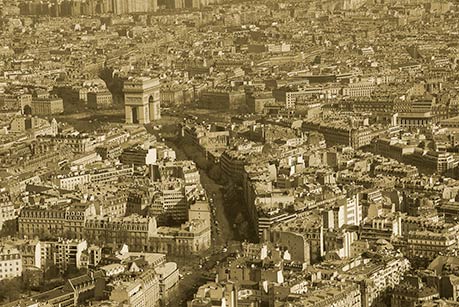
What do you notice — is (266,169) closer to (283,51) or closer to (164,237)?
(164,237)

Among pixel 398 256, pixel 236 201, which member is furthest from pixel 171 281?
pixel 236 201

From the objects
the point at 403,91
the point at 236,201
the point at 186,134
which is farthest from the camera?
the point at 403,91

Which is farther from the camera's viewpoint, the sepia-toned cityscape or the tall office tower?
the tall office tower

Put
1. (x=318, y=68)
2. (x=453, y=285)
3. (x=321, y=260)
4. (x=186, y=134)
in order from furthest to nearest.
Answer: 1. (x=318, y=68)
2. (x=186, y=134)
3. (x=321, y=260)
4. (x=453, y=285)

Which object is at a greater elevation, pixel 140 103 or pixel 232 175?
pixel 140 103

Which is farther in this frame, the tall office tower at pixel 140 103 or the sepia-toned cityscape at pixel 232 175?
the tall office tower at pixel 140 103
